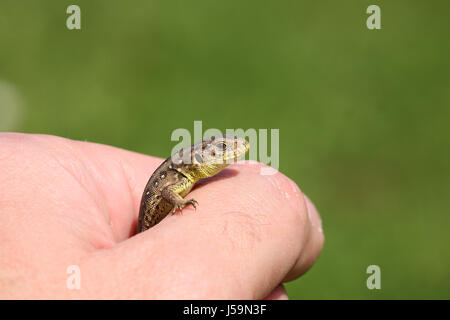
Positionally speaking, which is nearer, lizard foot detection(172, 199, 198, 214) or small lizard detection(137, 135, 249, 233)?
lizard foot detection(172, 199, 198, 214)

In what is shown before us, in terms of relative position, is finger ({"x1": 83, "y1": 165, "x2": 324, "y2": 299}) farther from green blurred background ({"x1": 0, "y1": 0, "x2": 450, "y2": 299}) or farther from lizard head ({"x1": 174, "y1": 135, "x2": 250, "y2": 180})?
green blurred background ({"x1": 0, "y1": 0, "x2": 450, "y2": 299})

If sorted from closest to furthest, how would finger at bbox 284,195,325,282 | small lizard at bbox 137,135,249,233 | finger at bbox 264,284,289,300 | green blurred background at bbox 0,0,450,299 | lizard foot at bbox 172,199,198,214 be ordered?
lizard foot at bbox 172,199,198,214 < finger at bbox 264,284,289,300 < small lizard at bbox 137,135,249,233 < finger at bbox 284,195,325,282 < green blurred background at bbox 0,0,450,299

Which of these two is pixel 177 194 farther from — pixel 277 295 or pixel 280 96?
pixel 280 96

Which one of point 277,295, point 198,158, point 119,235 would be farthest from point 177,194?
point 277,295

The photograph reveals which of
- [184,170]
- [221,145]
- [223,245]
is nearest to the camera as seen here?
[223,245]

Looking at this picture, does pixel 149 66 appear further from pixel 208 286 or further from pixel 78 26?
pixel 208 286

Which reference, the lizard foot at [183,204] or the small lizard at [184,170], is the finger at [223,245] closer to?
the lizard foot at [183,204]

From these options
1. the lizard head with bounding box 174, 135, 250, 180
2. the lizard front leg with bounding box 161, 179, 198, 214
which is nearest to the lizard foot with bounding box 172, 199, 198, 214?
the lizard front leg with bounding box 161, 179, 198, 214

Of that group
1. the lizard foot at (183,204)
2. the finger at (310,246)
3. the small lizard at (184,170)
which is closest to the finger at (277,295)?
the finger at (310,246)
